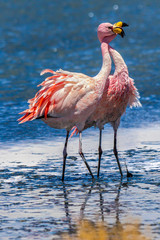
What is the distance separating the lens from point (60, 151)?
9.32 metres

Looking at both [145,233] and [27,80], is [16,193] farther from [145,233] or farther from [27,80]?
[27,80]

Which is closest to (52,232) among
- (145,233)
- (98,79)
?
(145,233)

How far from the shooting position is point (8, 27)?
26.6 meters

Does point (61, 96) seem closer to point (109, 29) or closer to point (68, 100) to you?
point (68, 100)

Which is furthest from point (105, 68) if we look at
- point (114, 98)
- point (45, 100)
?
point (45, 100)

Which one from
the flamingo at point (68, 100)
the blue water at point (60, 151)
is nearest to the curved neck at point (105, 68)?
the flamingo at point (68, 100)

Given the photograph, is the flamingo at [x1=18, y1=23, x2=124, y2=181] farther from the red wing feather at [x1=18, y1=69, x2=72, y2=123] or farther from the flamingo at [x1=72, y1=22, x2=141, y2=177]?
the flamingo at [x1=72, y1=22, x2=141, y2=177]

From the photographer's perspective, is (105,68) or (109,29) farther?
(109,29)

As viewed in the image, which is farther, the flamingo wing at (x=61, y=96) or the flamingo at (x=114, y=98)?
the flamingo at (x=114, y=98)

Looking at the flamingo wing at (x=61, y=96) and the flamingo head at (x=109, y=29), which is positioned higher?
the flamingo head at (x=109, y=29)

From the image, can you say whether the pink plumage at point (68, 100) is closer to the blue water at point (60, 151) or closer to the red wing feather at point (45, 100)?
the red wing feather at point (45, 100)

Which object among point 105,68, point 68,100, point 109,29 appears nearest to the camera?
point 68,100

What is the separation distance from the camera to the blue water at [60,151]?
6.37 meters

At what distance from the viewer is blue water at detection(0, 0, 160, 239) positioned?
6.37 m
